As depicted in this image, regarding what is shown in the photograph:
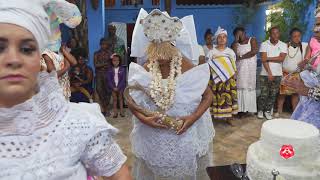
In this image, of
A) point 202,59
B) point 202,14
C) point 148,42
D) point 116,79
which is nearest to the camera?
point 148,42

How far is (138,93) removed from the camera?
2.69m

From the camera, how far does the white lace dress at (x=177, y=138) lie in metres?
2.59

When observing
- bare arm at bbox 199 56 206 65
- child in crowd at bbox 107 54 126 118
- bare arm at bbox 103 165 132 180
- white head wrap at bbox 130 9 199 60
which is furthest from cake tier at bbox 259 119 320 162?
child in crowd at bbox 107 54 126 118

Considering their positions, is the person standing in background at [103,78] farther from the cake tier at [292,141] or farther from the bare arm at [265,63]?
the cake tier at [292,141]

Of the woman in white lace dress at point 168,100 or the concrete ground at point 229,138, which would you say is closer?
the woman in white lace dress at point 168,100

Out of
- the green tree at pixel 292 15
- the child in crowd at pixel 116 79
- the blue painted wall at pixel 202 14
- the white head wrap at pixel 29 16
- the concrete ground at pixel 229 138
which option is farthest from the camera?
the blue painted wall at pixel 202 14

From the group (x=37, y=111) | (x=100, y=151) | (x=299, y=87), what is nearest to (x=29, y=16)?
(x=37, y=111)

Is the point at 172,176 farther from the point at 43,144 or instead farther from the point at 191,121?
the point at 43,144

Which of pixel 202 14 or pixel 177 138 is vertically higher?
pixel 202 14

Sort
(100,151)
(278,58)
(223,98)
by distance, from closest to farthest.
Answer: (100,151) → (223,98) → (278,58)

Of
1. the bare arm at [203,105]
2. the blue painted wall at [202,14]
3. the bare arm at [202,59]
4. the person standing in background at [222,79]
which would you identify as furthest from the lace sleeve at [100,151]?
the blue painted wall at [202,14]

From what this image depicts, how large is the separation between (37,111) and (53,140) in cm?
10

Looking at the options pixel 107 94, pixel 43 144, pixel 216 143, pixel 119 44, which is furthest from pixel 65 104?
pixel 119 44

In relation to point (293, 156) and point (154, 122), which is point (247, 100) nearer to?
point (154, 122)
